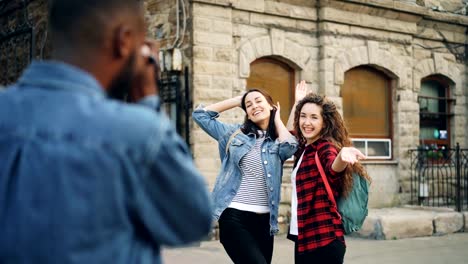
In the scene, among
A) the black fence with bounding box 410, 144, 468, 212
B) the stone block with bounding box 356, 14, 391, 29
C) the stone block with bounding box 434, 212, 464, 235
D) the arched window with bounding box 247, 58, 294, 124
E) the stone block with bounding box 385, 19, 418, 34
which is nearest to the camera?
the stone block with bounding box 434, 212, 464, 235

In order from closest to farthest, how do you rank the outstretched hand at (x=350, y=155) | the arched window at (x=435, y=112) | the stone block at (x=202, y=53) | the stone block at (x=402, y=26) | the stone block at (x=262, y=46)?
the outstretched hand at (x=350, y=155), the stone block at (x=202, y=53), the stone block at (x=262, y=46), the stone block at (x=402, y=26), the arched window at (x=435, y=112)

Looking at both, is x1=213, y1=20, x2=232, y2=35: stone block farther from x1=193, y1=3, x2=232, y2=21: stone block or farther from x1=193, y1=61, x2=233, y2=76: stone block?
x1=193, y1=61, x2=233, y2=76: stone block

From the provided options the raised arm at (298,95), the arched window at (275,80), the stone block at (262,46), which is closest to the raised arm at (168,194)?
the raised arm at (298,95)

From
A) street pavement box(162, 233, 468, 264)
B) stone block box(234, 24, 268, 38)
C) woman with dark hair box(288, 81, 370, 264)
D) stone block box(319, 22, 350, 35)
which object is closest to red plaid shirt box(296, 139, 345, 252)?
woman with dark hair box(288, 81, 370, 264)

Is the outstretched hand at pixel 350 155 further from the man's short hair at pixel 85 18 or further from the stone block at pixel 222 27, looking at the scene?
the stone block at pixel 222 27

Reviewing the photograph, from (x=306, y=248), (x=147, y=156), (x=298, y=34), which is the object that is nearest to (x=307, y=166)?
(x=306, y=248)

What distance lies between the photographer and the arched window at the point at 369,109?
37.3 feet

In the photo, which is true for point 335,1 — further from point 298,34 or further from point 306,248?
point 306,248

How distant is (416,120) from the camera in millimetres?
12000

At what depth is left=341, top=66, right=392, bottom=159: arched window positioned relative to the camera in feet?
37.3

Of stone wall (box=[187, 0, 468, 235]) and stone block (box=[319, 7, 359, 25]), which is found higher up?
stone block (box=[319, 7, 359, 25])

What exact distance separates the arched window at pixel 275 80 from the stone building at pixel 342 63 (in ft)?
0.06

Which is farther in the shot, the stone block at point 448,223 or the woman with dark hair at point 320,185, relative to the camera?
the stone block at point 448,223

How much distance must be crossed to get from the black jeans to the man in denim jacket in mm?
2889
